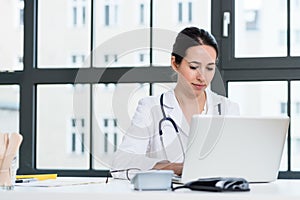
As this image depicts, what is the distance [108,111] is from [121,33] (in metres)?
0.43

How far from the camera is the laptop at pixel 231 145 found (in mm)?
1566

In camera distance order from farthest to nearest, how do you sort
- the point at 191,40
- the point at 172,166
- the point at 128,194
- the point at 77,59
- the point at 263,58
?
the point at 77,59 → the point at 263,58 → the point at 191,40 → the point at 172,166 → the point at 128,194

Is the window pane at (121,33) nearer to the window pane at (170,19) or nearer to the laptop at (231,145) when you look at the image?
Answer: the window pane at (170,19)

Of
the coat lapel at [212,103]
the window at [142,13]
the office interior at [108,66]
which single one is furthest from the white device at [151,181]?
the window at [142,13]

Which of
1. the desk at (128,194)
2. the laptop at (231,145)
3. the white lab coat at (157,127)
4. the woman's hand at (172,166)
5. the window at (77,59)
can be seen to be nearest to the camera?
the desk at (128,194)

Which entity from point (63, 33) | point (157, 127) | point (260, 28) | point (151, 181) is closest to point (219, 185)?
point (151, 181)

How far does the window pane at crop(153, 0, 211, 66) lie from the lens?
319cm

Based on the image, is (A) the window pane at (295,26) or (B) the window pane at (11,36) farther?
(B) the window pane at (11,36)

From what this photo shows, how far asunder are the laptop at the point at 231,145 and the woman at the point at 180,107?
55cm

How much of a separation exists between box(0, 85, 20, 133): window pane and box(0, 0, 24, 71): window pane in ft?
0.39

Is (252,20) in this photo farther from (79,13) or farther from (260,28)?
(79,13)

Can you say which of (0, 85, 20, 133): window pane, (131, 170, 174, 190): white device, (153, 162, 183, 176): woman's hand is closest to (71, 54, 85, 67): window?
(0, 85, 20, 133): window pane

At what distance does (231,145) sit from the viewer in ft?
5.26

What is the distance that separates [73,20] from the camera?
3.32m
